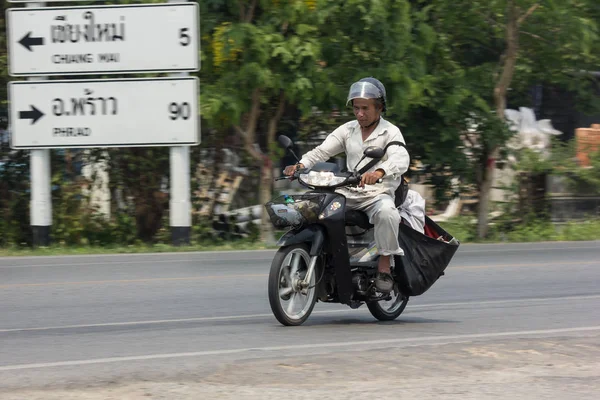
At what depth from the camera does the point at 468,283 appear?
467 inches

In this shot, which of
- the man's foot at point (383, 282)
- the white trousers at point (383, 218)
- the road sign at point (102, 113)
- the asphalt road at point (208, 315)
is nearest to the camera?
the asphalt road at point (208, 315)

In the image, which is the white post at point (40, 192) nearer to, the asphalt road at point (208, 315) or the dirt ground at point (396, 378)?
the asphalt road at point (208, 315)

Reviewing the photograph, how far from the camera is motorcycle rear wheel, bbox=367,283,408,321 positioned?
904cm

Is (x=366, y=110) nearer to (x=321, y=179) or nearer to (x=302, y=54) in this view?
(x=321, y=179)

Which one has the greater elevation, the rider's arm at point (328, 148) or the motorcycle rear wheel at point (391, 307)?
the rider's arm at point (328, 148)

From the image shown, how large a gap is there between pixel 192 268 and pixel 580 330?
589 centimetres

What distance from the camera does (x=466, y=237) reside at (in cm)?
1827

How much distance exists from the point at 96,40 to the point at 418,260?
28.3 feet

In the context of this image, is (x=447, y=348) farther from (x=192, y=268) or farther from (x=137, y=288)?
(x=192, y=268)

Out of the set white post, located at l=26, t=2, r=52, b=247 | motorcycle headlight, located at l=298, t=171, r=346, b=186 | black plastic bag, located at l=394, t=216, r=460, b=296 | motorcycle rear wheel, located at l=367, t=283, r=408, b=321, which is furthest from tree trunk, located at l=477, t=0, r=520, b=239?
motorcycle headlight, located at l=298, t=171, r=346, b=186

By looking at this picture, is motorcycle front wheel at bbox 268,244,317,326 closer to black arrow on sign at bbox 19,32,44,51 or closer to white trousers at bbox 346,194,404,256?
white trousers at bbox 346,194,404,256

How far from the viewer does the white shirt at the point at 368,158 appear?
841cm

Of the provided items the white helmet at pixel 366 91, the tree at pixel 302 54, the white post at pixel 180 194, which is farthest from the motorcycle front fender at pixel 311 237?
the white post at pixel 180 194

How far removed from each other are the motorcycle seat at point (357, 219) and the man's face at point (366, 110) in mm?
736
